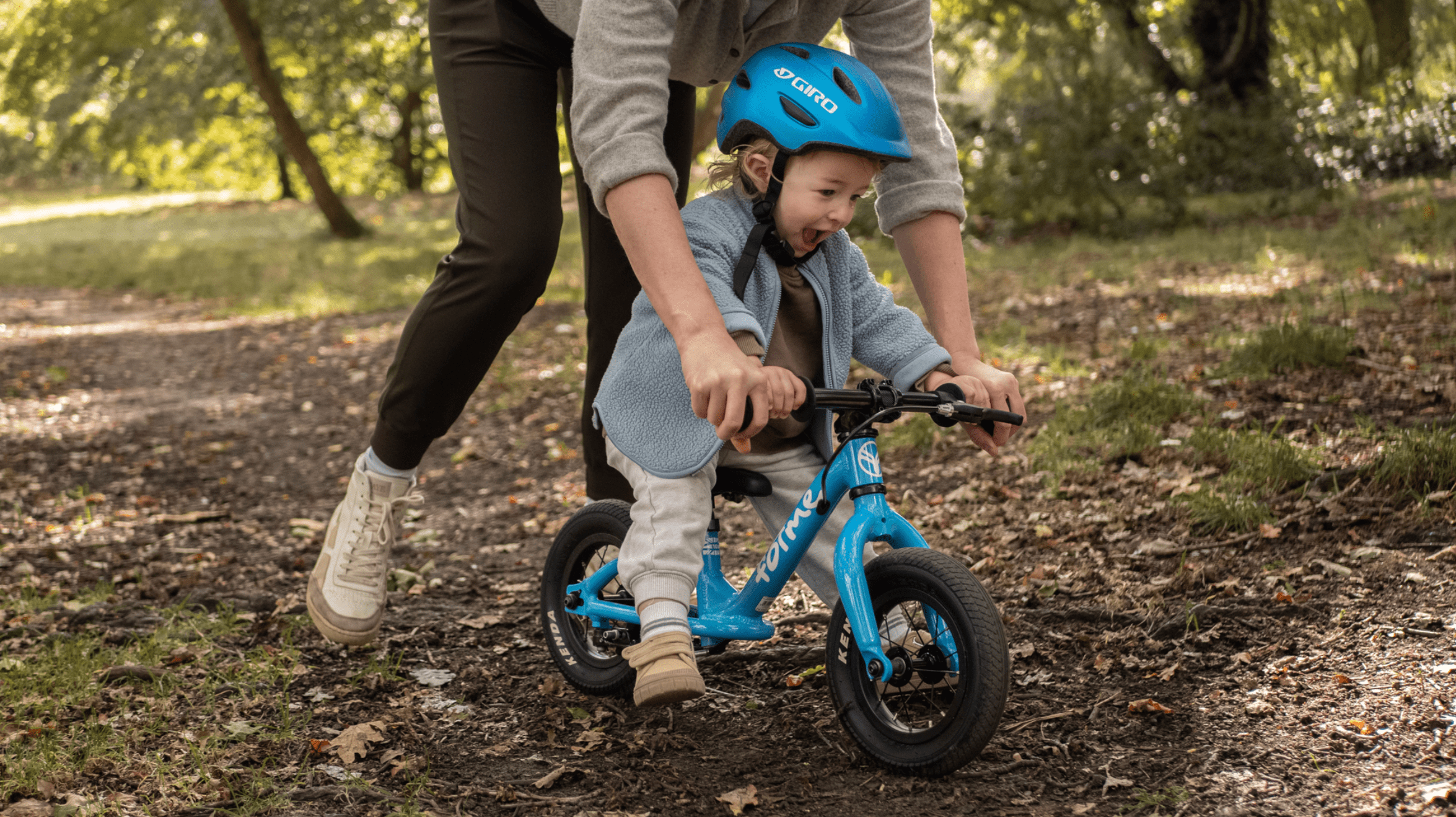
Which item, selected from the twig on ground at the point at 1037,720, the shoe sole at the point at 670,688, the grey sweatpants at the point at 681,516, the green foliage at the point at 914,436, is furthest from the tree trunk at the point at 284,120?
the twig on ground at the point at 1037,720

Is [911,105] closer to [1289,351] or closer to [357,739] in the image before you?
[357,739]

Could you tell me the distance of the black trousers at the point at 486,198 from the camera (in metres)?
2.31

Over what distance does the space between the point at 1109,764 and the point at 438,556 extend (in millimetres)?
2636

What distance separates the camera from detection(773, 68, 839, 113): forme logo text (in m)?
1.98

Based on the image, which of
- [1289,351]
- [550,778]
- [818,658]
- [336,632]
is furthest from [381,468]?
[1289,351]

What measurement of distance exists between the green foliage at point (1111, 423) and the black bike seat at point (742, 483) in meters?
1.91

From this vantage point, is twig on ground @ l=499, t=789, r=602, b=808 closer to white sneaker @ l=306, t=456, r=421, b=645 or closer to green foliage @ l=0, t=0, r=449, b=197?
white sneaker @ l=306, t=456, r=421, b=645

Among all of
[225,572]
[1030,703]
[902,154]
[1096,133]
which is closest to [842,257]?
[902,154]

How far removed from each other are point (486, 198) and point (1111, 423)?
279cm

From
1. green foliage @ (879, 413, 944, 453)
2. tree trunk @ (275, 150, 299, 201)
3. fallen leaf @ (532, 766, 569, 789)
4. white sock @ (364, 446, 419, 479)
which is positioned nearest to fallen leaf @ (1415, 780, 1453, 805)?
fallen leaf @ (532, 766, 569, 789)

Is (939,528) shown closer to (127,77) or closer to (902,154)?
(902,154)

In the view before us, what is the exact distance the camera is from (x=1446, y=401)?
373 centimetres

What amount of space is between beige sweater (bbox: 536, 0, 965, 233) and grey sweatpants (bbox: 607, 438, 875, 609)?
0.56 meters

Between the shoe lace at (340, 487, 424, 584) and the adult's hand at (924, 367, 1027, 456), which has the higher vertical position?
the adult's hand at (924, 367, 1027, 456)
